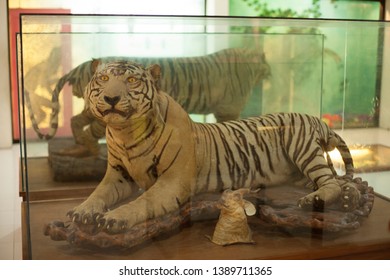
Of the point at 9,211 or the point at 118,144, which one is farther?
the point at 9,211

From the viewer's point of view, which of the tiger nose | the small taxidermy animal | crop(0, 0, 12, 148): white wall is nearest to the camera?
the tiger nose

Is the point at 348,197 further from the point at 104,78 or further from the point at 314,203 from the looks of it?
the point at 104,78

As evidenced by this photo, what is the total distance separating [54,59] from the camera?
37.4 inches

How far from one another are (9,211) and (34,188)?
1.84 ft

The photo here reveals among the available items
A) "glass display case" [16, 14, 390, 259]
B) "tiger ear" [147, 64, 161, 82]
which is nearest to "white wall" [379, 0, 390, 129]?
"glass display case" [16, 14, 390, 259]

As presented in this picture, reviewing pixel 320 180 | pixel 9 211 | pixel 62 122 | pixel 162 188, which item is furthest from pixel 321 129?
pixel 9 211

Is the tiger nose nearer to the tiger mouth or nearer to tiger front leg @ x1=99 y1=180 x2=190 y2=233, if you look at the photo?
the tiger mouth

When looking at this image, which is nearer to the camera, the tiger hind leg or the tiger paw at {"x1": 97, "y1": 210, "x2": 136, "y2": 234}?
the tiger paw at {"x1": 97, "y1": 210, "x2": 136, "y2": 234}

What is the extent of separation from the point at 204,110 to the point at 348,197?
0.32 metres

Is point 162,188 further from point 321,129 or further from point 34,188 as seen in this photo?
point 321,129

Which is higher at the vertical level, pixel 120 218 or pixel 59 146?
pixel 59 146

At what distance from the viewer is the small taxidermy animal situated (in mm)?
1030

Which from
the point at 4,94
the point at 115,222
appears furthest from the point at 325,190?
the point at 4,94

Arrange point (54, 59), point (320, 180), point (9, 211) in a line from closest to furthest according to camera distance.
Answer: point (54, 59) < point (320, 180) < point (9, 211)
